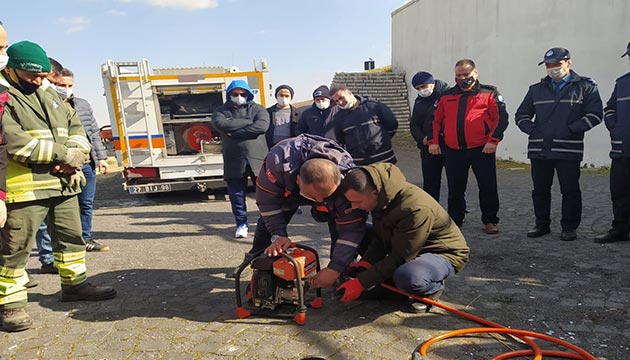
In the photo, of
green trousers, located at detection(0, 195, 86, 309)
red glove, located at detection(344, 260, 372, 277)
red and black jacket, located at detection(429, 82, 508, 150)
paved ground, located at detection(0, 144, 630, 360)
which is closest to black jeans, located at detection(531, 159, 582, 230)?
paved ground, located at detection(0, 144, 630, 360)

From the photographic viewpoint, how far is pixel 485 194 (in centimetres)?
502

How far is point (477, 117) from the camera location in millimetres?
4789

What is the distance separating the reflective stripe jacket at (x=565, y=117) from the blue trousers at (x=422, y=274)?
226cm

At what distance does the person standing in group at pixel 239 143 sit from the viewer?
17.2 ft

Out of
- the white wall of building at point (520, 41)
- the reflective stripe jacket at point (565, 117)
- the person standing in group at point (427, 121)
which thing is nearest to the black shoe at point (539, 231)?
the reflective stripe jacket at point (565, 117)

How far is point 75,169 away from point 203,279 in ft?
4.73

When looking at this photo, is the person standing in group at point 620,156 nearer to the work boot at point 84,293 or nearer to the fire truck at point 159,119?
the work boot at point 84,293

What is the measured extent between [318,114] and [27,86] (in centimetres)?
324

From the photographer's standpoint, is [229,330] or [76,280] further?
[76,280]

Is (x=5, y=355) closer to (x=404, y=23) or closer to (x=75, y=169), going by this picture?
(x=75, y=169)

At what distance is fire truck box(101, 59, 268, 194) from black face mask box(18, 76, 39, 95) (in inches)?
196

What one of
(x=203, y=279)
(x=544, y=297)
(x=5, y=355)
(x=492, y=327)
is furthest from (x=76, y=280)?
(x=544, y=297)

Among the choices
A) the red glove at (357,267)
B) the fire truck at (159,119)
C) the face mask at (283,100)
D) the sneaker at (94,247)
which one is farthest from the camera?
the fire truck at (159,119)

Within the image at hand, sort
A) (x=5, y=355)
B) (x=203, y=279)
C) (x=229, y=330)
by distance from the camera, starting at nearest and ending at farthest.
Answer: (x=5, y=355) → (x=229, y=330) → (x=203, y=279)
